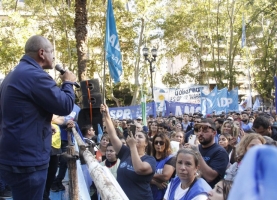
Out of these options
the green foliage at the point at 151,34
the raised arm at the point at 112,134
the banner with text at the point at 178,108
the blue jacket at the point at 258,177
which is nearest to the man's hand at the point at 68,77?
the raised arm at the point at 112,134

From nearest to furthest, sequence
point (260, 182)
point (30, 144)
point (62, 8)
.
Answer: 1. point (260, 182)
2. point (30, 144)
3. point (62, 8)

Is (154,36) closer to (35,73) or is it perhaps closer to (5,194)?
(5,194)

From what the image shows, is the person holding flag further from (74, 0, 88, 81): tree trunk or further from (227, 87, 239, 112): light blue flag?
(227, 87, 239, 112): light blue flag

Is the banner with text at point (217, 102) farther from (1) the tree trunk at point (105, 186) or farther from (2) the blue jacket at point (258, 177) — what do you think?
(2) the blue jacket at point (258, 177)

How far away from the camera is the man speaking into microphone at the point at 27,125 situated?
2.70 metres

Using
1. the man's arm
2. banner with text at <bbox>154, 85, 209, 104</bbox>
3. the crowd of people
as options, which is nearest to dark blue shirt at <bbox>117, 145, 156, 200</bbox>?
the crowd of people

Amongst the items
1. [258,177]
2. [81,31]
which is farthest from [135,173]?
[81,31]

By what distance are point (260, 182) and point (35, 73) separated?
2273mm

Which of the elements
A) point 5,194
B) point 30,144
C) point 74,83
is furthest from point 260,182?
point 5,194

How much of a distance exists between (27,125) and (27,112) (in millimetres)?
90

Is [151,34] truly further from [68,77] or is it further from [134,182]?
[68,77]

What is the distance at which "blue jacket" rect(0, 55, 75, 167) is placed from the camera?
2693mm

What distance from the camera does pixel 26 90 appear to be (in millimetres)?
2744

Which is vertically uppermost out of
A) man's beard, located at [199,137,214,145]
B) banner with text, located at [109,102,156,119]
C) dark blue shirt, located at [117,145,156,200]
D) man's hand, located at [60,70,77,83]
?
man's hand, located at [60,70,77,83]
